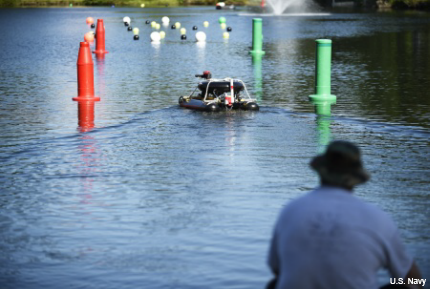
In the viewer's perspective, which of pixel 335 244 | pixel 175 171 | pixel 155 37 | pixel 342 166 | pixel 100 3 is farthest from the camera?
pixel 100 3

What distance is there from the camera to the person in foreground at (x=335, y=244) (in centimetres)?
444

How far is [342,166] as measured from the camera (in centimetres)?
464

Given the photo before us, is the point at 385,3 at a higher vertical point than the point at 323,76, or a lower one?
higher

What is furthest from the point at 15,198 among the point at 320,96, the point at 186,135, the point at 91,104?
the point at 320,96

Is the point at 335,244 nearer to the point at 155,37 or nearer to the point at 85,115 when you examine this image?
the point at 85,115

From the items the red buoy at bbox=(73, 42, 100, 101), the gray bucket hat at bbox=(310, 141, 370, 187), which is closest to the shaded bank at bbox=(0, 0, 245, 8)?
the red buoy at bbox=(73, 42, 100, 101)

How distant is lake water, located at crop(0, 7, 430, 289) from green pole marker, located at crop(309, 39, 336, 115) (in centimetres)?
40

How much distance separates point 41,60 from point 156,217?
1063 inches

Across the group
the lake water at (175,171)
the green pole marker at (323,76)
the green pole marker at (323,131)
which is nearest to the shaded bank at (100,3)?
the lake water at (175,171)

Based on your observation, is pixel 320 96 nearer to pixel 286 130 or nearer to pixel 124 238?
pixel 286 130

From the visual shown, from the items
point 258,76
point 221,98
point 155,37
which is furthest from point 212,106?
point 155,37

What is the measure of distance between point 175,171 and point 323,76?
894 centimetres

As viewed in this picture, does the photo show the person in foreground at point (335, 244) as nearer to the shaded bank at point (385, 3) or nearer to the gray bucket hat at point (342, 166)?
the gray bucket hat at point (342, 166)

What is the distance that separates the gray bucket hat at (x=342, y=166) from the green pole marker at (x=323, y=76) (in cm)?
1532
